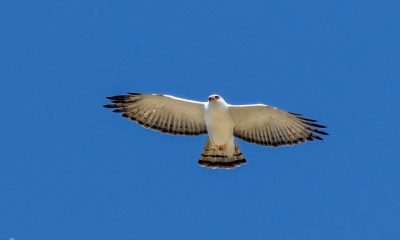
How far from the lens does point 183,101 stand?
24.5 metres

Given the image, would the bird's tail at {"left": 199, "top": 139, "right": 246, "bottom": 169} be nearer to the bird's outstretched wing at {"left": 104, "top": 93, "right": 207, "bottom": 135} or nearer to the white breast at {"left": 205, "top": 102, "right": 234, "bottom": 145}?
the white breast at {"left": 205, "top": 102, "right": 234, "bottom": 145}

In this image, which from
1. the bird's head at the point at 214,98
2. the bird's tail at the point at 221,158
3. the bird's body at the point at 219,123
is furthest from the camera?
the bird's tail at the point at 221,158

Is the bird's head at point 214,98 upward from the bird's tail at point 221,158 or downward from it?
upward

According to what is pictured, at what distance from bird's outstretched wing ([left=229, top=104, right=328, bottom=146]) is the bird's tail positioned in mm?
398

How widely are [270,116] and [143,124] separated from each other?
9.17 feet

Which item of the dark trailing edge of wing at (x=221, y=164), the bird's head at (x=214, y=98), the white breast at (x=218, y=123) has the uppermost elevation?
the bird's head at (x=214, y=98)

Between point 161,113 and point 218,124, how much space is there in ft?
4.80

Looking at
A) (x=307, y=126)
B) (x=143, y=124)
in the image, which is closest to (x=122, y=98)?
(x=143, y=124)

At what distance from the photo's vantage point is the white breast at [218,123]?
78.9 feet

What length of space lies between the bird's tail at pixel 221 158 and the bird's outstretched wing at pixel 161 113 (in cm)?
47

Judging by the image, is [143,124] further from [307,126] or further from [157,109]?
[307,126]

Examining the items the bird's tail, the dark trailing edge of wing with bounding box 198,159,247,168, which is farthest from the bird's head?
the dark trailing edge of wing with bounding box 198,159,247,168

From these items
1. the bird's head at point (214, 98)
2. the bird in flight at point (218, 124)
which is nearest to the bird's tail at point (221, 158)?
the bird in flight at point (218, 124)

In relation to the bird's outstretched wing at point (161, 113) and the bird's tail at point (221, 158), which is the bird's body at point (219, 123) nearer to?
the bird's tail at point (221, 158)
